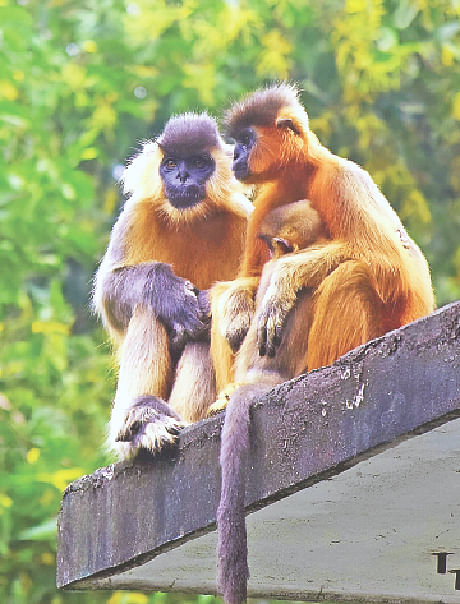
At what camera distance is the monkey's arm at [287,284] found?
11.1 ft

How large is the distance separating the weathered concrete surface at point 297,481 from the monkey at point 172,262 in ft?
1.68

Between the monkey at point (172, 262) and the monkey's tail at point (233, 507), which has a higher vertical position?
the monkey at point (172, 262)

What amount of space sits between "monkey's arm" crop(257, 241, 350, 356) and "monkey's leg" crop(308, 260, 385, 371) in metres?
0.06

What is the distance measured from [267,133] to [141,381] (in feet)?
3.05

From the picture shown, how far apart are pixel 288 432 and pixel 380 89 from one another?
25.1 feet

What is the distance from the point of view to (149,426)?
3.35 m

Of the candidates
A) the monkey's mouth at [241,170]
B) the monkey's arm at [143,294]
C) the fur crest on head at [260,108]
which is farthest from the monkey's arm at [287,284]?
the monkey's arm at [143,294]

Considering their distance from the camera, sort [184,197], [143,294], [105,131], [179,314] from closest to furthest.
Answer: [179,314] < [143,294] < [184,197] < [105,131]

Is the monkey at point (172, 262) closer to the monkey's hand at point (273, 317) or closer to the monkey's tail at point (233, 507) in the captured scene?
the monkey's hand at point (273, 317)

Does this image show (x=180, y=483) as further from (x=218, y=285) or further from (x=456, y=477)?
(x=218, y=285)

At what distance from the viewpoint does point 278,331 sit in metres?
3.37

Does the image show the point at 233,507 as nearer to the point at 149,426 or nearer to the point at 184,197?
the point at 149,426

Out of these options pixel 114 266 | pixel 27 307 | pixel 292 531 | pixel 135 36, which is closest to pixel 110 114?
pixel 135 36

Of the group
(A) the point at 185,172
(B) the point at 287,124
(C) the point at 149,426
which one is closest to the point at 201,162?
(A) the point at 185,172
